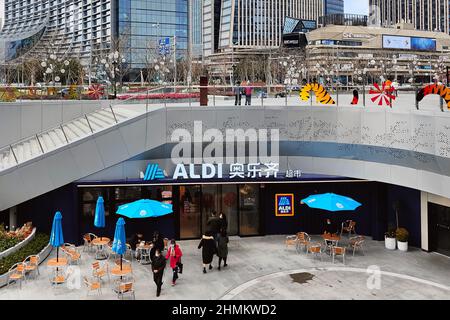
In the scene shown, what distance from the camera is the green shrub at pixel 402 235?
20.7 m

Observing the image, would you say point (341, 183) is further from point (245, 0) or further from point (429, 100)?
point (245, 0)

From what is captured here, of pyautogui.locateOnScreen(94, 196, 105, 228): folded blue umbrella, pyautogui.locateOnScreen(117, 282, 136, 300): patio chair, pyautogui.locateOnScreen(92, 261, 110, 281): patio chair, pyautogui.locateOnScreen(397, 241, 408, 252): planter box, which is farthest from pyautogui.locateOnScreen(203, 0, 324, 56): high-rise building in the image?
pyautogui.locateOnScreen(117, 282, 136, 300): patio chair

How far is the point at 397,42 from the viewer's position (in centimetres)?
17538

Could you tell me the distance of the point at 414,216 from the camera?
2112 cm

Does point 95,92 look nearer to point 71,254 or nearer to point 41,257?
point 41,257

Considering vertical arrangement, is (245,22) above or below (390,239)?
above

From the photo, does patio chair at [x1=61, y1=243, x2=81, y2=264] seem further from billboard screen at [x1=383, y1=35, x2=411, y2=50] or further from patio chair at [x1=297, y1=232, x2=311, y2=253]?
billboard screen at [x1=383, y1=35, x2=411, y2=50]

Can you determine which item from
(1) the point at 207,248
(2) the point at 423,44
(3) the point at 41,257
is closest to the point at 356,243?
(1) the point at 207,248

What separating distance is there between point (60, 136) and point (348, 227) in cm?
1422

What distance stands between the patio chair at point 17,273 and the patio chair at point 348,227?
44.6 ft

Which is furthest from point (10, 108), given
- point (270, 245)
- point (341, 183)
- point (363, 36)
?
point (363, 36)

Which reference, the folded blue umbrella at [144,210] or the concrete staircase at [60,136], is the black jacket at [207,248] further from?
the concrete staircase at [60,136]
